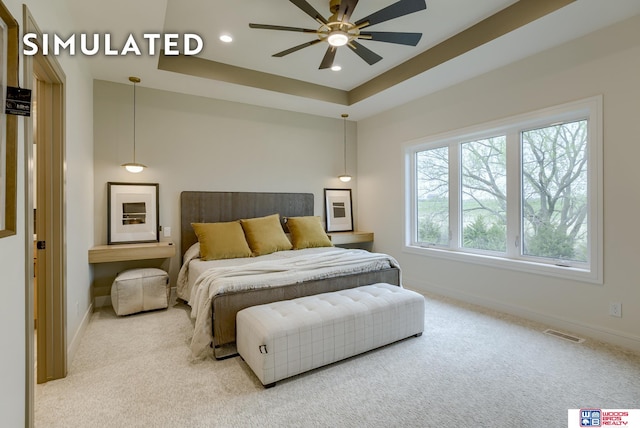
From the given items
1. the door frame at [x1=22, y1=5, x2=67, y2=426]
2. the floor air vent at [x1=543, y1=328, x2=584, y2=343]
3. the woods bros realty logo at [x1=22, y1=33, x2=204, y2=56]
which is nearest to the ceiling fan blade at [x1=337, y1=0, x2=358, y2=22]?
the woods bros realty logo at [x1=22, y1=33, x2=204, y2=56]

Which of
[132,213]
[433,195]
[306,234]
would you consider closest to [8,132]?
[132,213]

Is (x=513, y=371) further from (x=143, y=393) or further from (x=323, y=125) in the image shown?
(x=323, y=125)

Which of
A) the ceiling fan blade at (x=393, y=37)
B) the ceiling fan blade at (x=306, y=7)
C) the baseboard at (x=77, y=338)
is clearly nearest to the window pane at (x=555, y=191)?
the ceiling fan blade at (x=393, y=37)

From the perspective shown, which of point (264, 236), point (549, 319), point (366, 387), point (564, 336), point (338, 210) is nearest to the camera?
point (366, 387)

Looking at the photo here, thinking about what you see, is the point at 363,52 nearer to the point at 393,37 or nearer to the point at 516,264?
the point at 393,37

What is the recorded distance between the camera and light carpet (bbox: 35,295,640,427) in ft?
5.99

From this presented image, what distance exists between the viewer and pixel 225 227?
154 inches

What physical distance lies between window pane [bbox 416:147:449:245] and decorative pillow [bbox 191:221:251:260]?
8.46 ft

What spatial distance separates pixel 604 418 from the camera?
1828 millimetres

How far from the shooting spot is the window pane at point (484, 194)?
3732mm

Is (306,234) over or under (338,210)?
under

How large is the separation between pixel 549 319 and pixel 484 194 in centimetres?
152

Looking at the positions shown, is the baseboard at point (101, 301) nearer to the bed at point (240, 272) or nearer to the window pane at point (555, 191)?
the bed at point (240, 272)

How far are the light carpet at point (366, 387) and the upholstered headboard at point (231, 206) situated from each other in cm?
163
